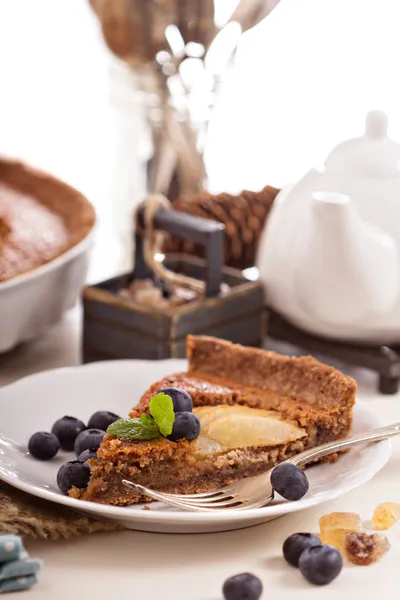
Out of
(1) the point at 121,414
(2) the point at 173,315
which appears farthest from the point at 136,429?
(2) the point at 173,315

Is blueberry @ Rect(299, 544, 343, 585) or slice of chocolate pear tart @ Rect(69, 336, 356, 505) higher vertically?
slice of chocolate pear tart @ Rect(69, 336, 356, 505)

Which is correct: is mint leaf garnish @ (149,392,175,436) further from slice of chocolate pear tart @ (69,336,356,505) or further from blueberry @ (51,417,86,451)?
blueberry @ (51,417,86,451)

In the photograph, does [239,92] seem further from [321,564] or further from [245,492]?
[321,564]

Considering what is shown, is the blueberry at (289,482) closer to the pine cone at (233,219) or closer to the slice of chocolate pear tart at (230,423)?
the slice of chocolate pear tart at (230,423)

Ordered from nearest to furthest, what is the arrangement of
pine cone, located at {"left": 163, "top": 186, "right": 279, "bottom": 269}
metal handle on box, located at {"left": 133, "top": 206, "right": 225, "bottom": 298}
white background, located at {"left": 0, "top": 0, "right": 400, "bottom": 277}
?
metal handle on box, located at {"left": 133, "top": 206, "right": 225, "bottom": 298} < pine cone, located at {"left": 163, "top": 186, "right": 279, "bottom": 269} < white background, located at {"left": 0, "top": 0, "right": 400, "bottom": 277}

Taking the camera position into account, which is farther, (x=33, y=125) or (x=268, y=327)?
(x=33, y=125)

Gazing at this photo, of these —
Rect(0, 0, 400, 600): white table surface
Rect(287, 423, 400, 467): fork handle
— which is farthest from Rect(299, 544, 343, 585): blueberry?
Rect(287, 423, 400, 467): fork handle

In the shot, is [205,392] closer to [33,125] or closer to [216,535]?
Result: [216,535]

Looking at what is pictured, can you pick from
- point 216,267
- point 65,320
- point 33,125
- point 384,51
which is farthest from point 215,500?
point 33,125
